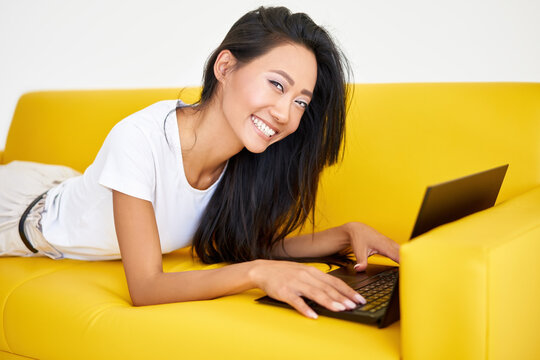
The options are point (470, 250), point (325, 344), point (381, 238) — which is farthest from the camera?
point (381, 238)

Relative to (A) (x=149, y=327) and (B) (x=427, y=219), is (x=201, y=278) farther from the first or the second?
(B) (x=427, y=219)

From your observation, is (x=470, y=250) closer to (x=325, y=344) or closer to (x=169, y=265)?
(x=325, y=344)

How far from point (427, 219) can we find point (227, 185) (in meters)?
0.82

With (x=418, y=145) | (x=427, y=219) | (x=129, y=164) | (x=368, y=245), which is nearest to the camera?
(x=427, y=219)

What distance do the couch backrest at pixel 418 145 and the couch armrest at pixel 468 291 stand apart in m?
0.66

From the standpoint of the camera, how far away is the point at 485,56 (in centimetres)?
230

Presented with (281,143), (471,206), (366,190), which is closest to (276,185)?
(281,143)

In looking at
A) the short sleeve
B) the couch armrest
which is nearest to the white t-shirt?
the short sleeve

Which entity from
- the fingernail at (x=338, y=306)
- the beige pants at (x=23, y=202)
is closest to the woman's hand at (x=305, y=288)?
the fingernail at (x=338, y=306)

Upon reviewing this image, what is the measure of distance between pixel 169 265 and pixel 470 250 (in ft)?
3.52

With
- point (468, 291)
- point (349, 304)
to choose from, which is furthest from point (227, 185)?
point (468, 291)

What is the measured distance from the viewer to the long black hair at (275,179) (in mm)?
1743

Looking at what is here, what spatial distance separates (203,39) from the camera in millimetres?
2928

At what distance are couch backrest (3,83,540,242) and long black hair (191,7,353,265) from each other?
10 cm
